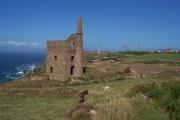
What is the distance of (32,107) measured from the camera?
2075 cm

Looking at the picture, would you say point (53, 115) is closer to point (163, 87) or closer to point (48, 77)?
point (163, 87)

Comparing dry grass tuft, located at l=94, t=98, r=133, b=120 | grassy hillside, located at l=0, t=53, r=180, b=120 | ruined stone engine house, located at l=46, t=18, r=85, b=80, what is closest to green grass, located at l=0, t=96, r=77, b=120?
grassy hillside, located at l=0, t=53, r=180, b=120

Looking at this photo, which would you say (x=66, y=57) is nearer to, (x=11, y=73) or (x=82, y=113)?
(x=82, y=113)

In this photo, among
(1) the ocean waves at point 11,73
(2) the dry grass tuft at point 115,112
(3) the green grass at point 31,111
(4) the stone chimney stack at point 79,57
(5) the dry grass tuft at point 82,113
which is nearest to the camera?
(2) the dry grass tuft at point 115,112

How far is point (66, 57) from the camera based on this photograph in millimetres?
39844

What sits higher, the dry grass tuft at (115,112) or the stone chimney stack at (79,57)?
the stone chimney stack at (79,57)

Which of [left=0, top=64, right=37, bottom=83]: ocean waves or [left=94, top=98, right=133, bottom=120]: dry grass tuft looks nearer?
[left=94, top=98, right=133, bottom=120]: dry grass tuft

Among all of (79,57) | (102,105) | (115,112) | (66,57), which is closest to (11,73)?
(79,57)

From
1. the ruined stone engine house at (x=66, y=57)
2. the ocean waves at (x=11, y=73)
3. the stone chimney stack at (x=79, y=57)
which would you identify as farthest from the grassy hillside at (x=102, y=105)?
the ocean waves at (x=11, y=73)

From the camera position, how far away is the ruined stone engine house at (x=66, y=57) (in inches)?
1571

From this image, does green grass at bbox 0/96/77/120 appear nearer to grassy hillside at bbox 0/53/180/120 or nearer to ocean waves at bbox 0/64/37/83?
grassy hillside at bbox 0/53/180/120

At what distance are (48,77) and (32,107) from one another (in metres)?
21.2

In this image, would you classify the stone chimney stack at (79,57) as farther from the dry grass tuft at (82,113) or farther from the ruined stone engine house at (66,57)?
the dry grass tuft at (82,113)

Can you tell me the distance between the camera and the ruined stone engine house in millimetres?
39906
